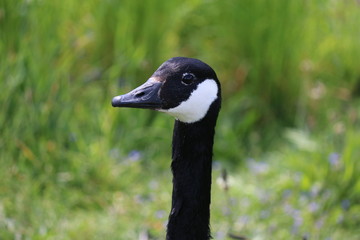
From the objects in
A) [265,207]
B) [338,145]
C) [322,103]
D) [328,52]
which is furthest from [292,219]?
[328,52]

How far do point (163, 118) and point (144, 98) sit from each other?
216cm

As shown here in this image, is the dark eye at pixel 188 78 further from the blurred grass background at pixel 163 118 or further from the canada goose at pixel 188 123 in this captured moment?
the blurred grass background at pixel 163 118

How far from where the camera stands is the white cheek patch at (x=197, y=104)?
2875 mm

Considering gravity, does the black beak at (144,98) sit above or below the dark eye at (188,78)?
below

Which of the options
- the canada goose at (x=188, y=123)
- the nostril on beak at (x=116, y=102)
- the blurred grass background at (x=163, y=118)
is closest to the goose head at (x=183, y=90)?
the canada goose at (x=188, y=123)

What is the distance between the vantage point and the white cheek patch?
2.88 meters

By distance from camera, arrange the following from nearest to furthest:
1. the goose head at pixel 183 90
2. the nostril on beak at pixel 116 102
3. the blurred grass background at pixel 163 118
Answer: the nostril on beak at pixel 116 102 → the goose head at pixel 183 90 → the blurred grass background at pixel 163 118

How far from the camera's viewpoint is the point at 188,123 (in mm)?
2902

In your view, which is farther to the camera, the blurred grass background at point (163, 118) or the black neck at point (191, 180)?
the blurred grass background at point (163, 118)

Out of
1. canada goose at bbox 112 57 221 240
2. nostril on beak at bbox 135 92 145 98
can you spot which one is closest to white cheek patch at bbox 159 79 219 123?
canada goose at bbox 112 57 221 240

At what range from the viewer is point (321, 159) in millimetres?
4340

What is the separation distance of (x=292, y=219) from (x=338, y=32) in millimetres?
1915

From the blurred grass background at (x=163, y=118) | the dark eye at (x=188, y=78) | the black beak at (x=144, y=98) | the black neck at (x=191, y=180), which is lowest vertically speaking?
the black neck at (x=191, y=180)

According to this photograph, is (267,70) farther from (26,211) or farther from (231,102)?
(26,211)
